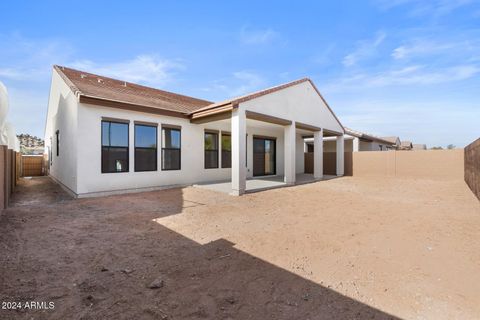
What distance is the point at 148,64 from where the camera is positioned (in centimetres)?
1045

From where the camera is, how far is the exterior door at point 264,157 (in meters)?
14.1

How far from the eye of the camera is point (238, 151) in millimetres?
8391

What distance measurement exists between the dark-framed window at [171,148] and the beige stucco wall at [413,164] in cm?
1291

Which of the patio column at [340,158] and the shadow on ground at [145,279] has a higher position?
the patio column at [340,158]

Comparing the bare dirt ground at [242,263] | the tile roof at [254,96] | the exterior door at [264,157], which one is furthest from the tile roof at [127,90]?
the bare dirt ground at [242,263]

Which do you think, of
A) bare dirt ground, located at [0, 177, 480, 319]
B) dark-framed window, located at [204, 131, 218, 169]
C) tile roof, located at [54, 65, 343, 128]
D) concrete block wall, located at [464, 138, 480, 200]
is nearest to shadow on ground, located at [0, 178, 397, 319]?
bare dirt ground, located at [0, 177, 480, 319]

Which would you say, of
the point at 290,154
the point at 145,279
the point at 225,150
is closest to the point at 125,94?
the point at 225,150

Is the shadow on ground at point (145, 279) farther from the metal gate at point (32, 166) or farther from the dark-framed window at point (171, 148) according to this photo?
the metal gate at point (32, 166)

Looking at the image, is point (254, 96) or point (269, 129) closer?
point (254, 96)

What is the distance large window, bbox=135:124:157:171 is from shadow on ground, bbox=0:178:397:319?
441cm

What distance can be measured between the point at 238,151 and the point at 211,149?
3.58 metres

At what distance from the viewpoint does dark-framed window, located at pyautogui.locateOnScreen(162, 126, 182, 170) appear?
9.72 metres

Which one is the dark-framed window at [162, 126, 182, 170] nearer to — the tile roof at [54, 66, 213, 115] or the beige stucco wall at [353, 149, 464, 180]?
the tile roof at [54, 66, 213, 115]

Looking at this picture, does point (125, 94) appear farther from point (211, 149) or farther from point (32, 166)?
point (32, 166)
